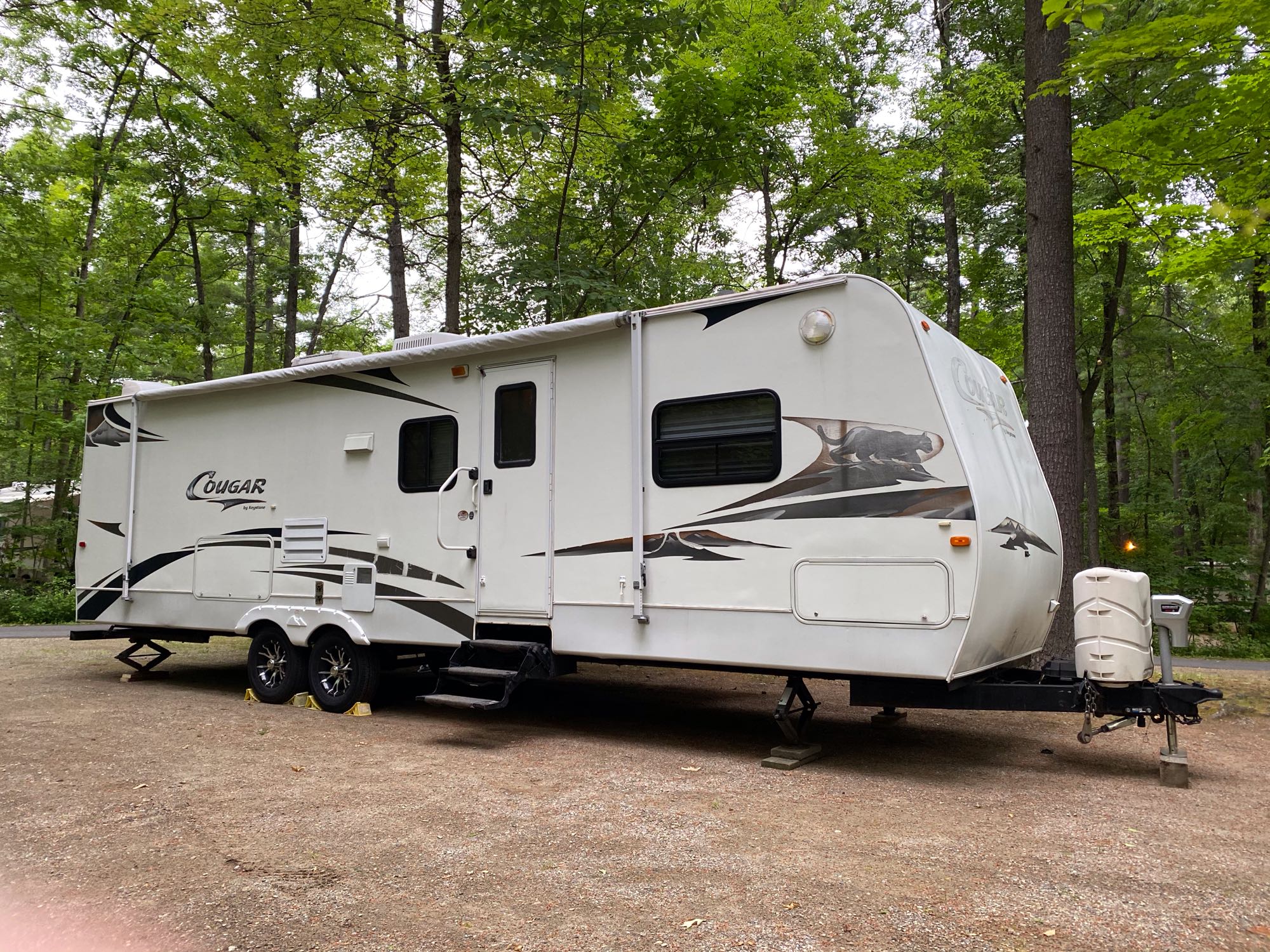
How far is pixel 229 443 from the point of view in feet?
29.5

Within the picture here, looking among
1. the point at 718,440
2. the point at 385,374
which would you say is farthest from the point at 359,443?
the point at 718,440

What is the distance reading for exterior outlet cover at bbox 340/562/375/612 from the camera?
7855 mm

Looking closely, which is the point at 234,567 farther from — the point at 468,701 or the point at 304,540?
the point at 468,701

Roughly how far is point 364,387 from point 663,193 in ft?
17.3

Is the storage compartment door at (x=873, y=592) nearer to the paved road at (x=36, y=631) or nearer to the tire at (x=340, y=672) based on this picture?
the tire at (x=340, y=672)

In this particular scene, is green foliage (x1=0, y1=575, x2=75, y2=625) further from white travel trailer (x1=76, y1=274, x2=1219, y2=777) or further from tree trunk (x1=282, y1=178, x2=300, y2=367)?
white travel trailer (x1=76, y1=274, x2=1219, y2=777)

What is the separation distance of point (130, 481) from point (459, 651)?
15.7 ft

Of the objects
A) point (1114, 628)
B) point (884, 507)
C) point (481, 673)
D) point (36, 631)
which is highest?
point (884, 507)

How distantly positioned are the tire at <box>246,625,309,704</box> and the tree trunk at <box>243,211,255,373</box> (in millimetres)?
11464

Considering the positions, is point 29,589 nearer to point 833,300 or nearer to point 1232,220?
point 833,300

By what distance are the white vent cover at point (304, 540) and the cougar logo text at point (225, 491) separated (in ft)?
1.61

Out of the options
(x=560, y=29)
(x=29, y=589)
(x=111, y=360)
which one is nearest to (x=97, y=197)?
(x=111, y=360)

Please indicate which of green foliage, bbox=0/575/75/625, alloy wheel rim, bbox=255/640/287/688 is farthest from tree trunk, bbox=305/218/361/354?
alloy wheel rim, bbox=255/640/287/688

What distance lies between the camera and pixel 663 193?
38.3 feet
